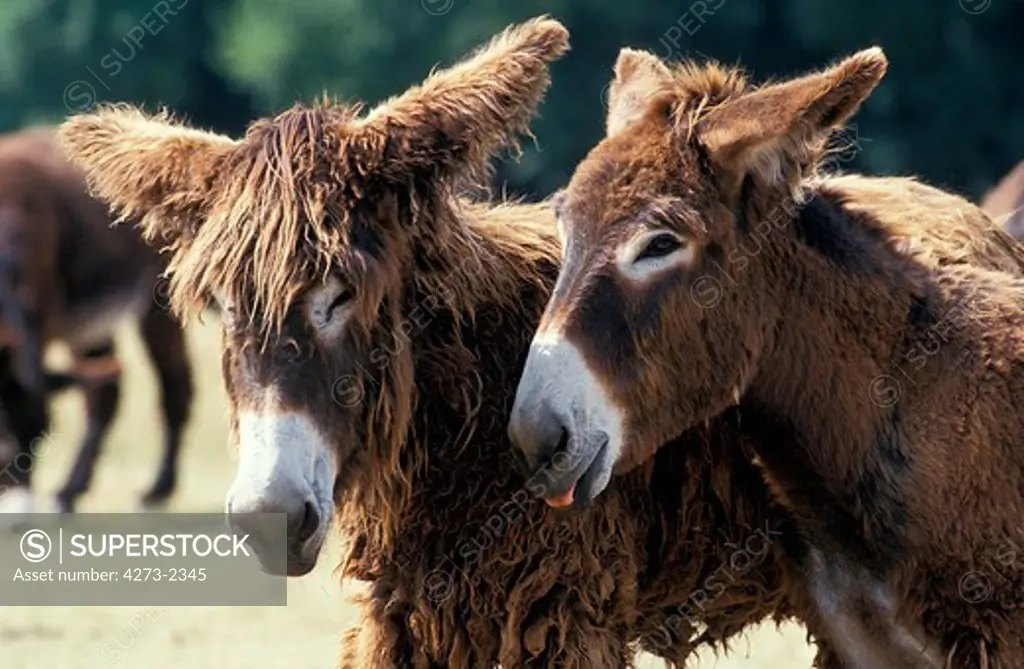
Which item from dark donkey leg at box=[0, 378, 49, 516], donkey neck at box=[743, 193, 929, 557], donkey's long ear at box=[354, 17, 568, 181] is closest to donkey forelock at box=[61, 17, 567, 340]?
donkey's long ear at box=[354, 17, 568, 181]

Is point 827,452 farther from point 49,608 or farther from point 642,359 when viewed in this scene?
point 49,608

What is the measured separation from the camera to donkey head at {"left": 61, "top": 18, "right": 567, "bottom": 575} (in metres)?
4.64

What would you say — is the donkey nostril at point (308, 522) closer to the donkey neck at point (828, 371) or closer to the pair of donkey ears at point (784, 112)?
the donkey neck at point (828, 371)

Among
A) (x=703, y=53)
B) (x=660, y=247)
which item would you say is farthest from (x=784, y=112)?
(x=703, y=53)

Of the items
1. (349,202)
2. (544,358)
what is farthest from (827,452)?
(349,202)

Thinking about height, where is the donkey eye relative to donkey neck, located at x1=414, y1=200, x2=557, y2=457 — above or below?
above

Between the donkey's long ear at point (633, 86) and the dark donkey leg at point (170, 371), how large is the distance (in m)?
8.89

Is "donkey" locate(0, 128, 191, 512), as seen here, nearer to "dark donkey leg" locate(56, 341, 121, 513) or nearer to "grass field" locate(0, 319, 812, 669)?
"dark donkey leg" locate(56, 341, 121, 513)

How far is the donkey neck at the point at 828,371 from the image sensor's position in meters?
5.12

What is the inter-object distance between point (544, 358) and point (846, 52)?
22.0 meters

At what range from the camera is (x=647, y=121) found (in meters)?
5.14

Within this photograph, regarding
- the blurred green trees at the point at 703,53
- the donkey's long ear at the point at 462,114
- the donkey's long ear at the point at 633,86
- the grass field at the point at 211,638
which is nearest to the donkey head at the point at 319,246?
the donkey's long ear at the point at 462,114

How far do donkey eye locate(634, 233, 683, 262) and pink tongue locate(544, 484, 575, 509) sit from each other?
2.12 feet

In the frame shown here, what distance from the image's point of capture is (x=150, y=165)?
5145 millimetres
